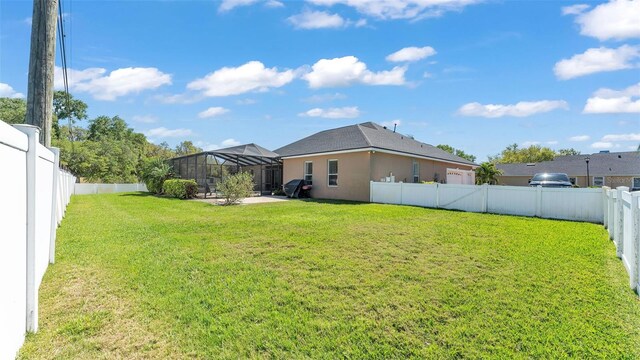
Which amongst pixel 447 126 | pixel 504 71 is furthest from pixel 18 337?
pixel 447 126

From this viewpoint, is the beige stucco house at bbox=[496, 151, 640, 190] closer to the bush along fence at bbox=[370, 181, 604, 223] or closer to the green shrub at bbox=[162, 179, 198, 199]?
the bush along fence at bbox=[370, 181, 604, 223]

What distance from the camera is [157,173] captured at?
20875 mm

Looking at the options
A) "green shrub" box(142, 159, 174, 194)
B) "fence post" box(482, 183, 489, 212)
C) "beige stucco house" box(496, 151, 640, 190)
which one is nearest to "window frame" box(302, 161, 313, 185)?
"fence post" box(482, 183, 489, 212)

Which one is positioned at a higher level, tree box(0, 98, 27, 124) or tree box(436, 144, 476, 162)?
tree box(0, 98, 27, 124)

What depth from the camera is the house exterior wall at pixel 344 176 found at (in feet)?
51.4

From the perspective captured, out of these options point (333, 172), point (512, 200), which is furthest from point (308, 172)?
point (512, 200)

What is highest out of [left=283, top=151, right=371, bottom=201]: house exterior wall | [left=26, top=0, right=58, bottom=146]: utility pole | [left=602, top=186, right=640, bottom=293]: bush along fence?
[left=26, top=0, right=58, bottom=146]: utility pole

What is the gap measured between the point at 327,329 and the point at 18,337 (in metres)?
2.66

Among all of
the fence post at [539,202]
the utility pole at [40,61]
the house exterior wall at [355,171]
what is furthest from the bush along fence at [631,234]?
the house exterior wall at [355,171]

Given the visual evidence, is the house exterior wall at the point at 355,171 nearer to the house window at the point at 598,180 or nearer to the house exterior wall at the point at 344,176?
the house exterior wall at the point at 344,176

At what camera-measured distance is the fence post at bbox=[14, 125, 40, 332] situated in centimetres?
282

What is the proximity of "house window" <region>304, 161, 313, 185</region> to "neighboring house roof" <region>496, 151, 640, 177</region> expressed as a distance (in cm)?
3060

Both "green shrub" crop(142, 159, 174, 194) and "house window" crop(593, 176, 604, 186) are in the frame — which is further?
"house window" crop(593, 176, 604, 186)

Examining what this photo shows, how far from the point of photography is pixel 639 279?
362 centimetres
